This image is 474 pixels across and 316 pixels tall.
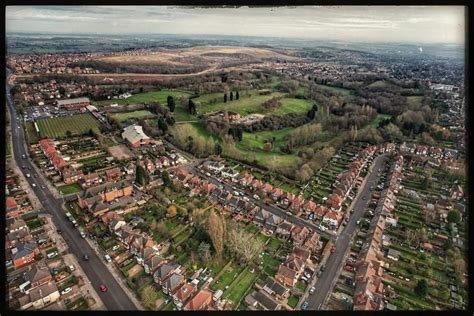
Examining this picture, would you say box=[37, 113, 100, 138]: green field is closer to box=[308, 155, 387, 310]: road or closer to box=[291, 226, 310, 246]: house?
box=[291, 226, 310, 246]: house

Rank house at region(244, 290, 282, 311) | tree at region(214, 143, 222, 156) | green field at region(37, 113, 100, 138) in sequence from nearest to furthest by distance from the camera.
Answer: house at region(244, 290, 282, 311), tree at region(214, 143, 222, 156), green field at region(37, 113, 100, 138)

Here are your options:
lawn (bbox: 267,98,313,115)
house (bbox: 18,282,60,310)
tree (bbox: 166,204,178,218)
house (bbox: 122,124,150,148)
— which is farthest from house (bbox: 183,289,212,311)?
lawn (bbox: 267,98,313,115)

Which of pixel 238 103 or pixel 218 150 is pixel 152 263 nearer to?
pixel 218 150

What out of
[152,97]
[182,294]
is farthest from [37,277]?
[152,97]

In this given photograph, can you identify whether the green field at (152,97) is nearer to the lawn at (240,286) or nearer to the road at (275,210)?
the road at (275,210)

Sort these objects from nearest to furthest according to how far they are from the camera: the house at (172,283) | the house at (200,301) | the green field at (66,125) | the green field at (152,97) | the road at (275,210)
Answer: the house at (200,301) → the house at (172,283) → the road at (275,210) → the green field at (66,125) → the green field at (152,97)

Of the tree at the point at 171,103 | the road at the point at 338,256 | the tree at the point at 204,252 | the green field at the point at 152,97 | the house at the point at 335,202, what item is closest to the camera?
the road at the point at 338,256

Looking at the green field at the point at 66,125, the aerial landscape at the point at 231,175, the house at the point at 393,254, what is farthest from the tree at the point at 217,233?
the green field at the point at 66,125
